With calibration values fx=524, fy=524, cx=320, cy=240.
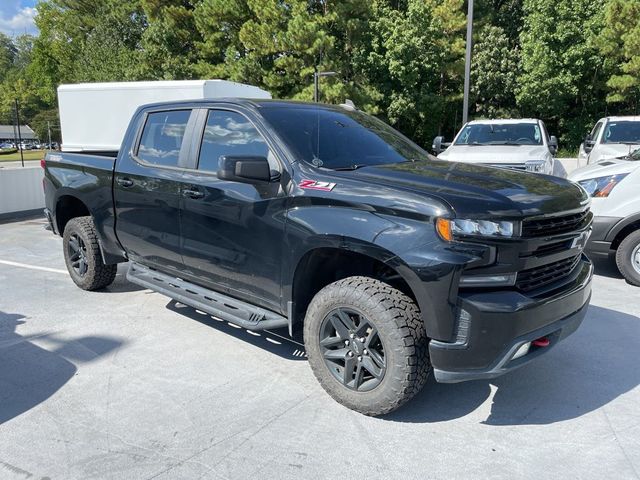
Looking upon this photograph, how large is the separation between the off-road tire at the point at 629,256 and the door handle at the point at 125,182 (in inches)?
208

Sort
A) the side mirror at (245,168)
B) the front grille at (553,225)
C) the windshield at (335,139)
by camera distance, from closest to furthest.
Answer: the front grille at (553,225) → the side mirror at (245,168) → the windshield at (335,139)

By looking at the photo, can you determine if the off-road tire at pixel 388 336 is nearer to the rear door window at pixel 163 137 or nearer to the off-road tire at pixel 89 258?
the rear door window at pixel 163 137

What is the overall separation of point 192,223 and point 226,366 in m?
1.13

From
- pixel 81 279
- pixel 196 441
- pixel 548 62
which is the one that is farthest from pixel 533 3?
pixel 196 441

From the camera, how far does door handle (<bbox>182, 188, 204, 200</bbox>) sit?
398cm

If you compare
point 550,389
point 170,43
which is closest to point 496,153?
point 550,389

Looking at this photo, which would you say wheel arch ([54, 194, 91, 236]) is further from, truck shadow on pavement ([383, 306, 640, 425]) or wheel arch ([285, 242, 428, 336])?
truck shadow on pavement ([383, 306, 640, 425])

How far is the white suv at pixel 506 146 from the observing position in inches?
333

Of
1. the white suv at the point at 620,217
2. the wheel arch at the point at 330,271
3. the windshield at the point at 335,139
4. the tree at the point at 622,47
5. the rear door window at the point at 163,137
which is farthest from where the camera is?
the tree at the point at 622,47

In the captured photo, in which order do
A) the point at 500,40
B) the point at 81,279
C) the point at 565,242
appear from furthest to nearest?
the point at 500,40, the point at 81,279, the point at 565,242

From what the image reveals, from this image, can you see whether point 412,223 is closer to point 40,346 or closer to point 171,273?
point 171,273

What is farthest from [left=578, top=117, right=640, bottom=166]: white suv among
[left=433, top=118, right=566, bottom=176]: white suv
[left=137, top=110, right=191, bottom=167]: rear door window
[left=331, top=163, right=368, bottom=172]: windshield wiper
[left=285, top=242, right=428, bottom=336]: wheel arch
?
[left=137, top=110, right=191, bottom=167]: rear door window

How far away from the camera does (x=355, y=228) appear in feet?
9.95

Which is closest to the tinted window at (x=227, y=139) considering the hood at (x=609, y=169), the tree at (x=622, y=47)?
the hood at (x=609, y=169)
